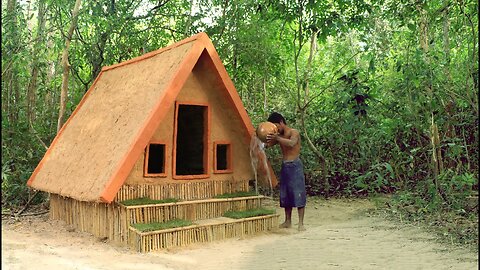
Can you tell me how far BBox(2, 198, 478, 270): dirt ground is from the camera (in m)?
5.29

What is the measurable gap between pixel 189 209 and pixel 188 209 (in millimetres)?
18

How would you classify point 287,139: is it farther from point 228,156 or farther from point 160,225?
point 160,225

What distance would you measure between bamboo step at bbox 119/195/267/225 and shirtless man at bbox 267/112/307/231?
1.61 feet

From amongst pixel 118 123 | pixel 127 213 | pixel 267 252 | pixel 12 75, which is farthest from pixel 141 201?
pixel 12 75

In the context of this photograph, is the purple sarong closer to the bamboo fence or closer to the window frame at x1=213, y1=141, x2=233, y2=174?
the bamboo fence

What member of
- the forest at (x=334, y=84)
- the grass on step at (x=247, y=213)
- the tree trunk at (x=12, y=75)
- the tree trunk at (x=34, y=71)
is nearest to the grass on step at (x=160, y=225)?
the grass on step at (x=247, y=213)

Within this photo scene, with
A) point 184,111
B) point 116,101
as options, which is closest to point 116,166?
point 116,101

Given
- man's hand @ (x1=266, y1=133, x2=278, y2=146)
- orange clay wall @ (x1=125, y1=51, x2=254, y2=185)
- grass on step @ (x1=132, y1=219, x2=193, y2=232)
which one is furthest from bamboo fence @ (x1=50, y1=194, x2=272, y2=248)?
man's hand @ (x1=266, y1=133, x2=278, y2=146)

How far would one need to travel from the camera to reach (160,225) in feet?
19.9

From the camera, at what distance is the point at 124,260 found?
5477mm

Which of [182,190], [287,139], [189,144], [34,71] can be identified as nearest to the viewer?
[182,190]

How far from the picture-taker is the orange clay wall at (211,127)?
22.2 ft

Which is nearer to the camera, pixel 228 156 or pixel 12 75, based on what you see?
pixel 228 156

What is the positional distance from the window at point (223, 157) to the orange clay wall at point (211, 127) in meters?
0.06
